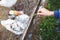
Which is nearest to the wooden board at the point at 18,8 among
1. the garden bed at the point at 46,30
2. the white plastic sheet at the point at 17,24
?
the white plastic sheet at the point at 17,24

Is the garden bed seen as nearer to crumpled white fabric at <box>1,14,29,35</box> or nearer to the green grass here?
the green grass

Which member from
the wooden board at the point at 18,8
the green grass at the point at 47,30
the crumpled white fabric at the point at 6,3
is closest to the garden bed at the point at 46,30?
the green grass at the point at 47,30

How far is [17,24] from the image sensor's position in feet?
12.2

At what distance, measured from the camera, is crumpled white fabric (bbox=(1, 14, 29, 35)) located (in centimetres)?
365

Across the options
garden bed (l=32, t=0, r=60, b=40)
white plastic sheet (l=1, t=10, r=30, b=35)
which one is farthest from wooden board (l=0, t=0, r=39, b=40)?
garden bed (l=32, t=0, r=60, b=40)

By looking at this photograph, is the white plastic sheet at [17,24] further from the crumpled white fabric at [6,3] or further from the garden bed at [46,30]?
the crumpled white fabric at [6,3]

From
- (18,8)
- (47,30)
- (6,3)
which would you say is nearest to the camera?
(47,30)

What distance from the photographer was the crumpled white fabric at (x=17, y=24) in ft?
12.0

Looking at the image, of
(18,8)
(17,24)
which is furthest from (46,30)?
(18,8)

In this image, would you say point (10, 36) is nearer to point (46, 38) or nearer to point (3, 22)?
point (3, 22)

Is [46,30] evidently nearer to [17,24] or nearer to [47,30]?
[47,30]

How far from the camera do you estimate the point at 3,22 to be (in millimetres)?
3766

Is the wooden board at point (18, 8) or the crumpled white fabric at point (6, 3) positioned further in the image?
the crumpled white fabric at point (6, 3)

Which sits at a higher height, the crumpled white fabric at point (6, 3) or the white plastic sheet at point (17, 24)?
the crumpled white fabric at point (6, 3)
